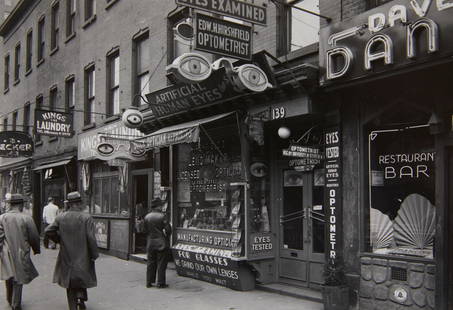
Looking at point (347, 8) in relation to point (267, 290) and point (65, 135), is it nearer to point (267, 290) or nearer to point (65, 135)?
point (267, 290)

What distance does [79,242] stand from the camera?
7.23 m

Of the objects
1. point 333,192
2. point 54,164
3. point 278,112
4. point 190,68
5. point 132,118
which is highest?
point 190,68

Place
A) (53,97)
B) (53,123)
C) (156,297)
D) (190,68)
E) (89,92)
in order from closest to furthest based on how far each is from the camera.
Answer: (190,68) → (156,297) → (53,123) → (89,92) → (53,97)

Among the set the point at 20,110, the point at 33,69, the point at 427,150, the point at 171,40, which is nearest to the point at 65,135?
the point at 171,40

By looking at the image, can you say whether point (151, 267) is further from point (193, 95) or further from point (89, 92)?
point (89, 92)

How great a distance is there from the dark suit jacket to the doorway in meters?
3.59

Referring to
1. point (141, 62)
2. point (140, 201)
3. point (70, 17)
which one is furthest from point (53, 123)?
point (70, 17)

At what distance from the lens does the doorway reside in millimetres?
13883

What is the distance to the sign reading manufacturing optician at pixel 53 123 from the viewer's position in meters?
15.5

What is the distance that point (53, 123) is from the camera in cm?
1608

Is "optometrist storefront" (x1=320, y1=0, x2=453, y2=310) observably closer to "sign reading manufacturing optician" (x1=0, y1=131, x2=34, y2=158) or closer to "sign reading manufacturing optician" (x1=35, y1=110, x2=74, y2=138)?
"sign reading manufacturing optician" (x1=35, y1=110, x2=74, y2=138)

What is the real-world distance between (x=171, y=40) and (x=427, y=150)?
7735 mm

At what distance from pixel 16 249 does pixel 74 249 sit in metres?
1.10

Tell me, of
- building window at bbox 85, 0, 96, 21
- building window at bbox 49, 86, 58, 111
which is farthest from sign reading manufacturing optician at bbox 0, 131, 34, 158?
building window at bbox 85, 0, 96, 21
